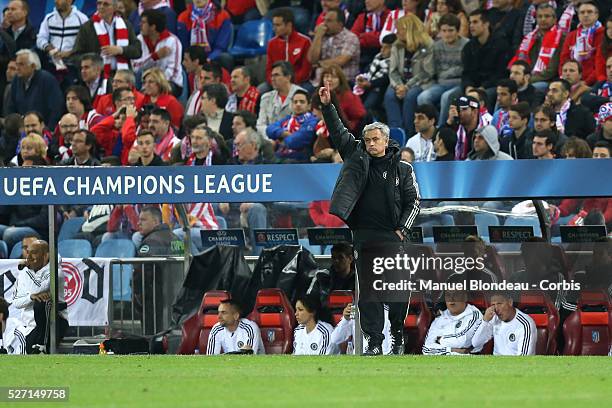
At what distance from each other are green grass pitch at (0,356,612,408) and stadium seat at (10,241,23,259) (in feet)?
10.4

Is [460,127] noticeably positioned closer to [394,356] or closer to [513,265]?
[513,265]

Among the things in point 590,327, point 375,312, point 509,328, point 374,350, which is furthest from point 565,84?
point 374,350

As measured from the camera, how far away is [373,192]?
12.9 metres

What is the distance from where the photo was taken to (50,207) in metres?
15.3

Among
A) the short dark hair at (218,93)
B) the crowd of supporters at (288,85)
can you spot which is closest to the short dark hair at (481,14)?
the crowd of supporters at (288,85)

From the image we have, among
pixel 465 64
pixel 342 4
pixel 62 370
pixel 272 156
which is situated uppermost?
pixel 342 4

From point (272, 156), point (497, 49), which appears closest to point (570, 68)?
point (497, 49)

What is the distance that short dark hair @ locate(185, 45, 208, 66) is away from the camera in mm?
20812

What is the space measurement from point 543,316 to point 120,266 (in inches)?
183

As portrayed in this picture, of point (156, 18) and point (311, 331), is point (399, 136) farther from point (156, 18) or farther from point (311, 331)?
point (156, 18)

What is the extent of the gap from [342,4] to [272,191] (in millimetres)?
7341

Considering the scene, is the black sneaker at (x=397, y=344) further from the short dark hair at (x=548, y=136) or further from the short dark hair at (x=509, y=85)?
the short dark hair at (x=509, y=85)

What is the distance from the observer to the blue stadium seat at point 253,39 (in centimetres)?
2133

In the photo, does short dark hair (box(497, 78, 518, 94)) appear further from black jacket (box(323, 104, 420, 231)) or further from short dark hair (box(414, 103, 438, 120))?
black jacket (box(323, 104, 420, 231))
